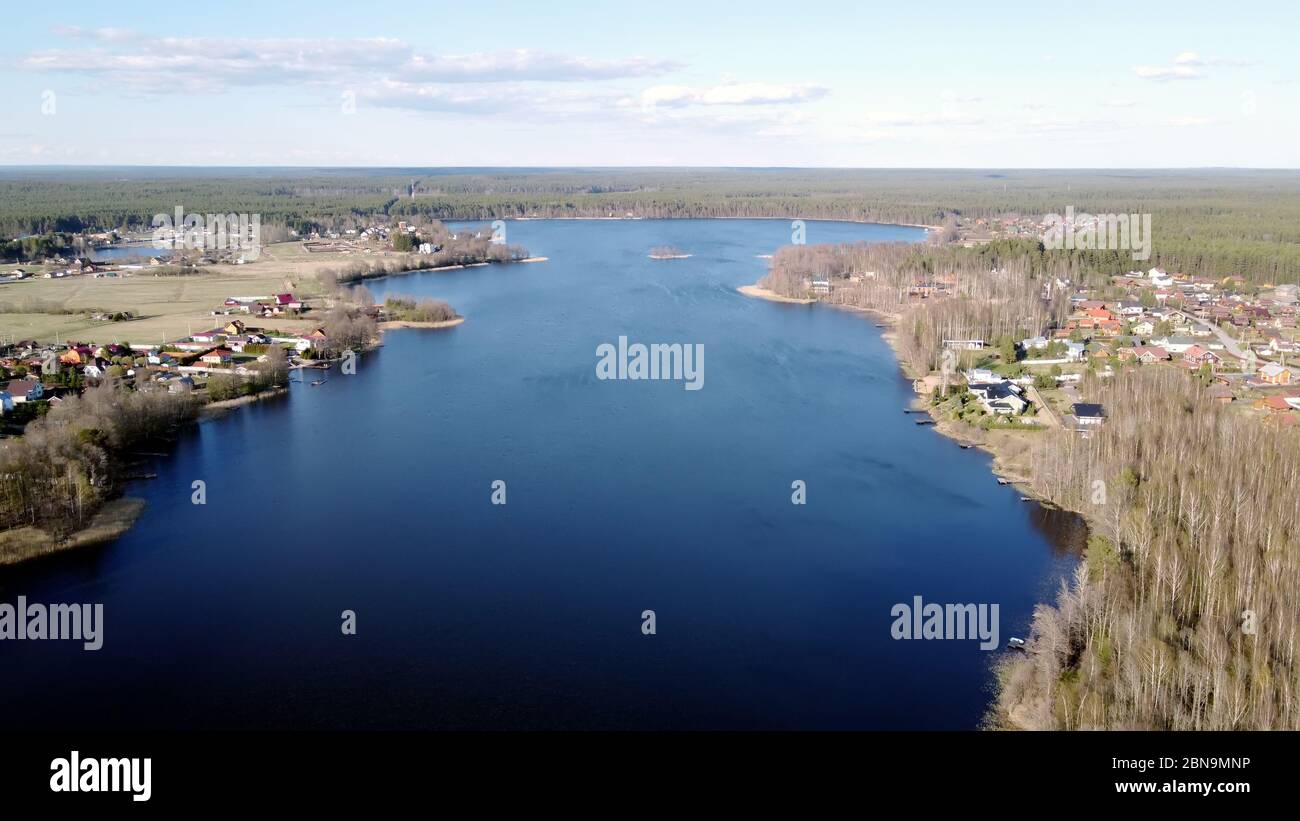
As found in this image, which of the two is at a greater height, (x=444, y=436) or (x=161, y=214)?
(x=161, y=214)

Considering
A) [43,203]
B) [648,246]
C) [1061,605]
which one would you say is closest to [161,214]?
[43,203]

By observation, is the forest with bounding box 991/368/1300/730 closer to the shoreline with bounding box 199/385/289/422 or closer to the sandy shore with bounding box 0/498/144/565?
the sandy shore with bounding box 0/498/144/565

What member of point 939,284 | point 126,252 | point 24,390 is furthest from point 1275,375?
point 126,252

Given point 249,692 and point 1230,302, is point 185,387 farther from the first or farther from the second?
point 1230,302

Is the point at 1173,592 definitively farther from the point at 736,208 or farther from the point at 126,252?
the point at 736,208

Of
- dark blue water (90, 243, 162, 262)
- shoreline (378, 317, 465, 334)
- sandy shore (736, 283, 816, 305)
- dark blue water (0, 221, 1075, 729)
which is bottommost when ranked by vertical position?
dark blue water (0, 221, 1075, 729)

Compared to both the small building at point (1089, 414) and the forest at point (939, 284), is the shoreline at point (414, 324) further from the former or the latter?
the small building at point (1089, 414)

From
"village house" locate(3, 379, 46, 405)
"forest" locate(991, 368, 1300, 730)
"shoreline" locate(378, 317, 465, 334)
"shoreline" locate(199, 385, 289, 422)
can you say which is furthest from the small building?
"village house" locate(3, 379, 46, 405)
